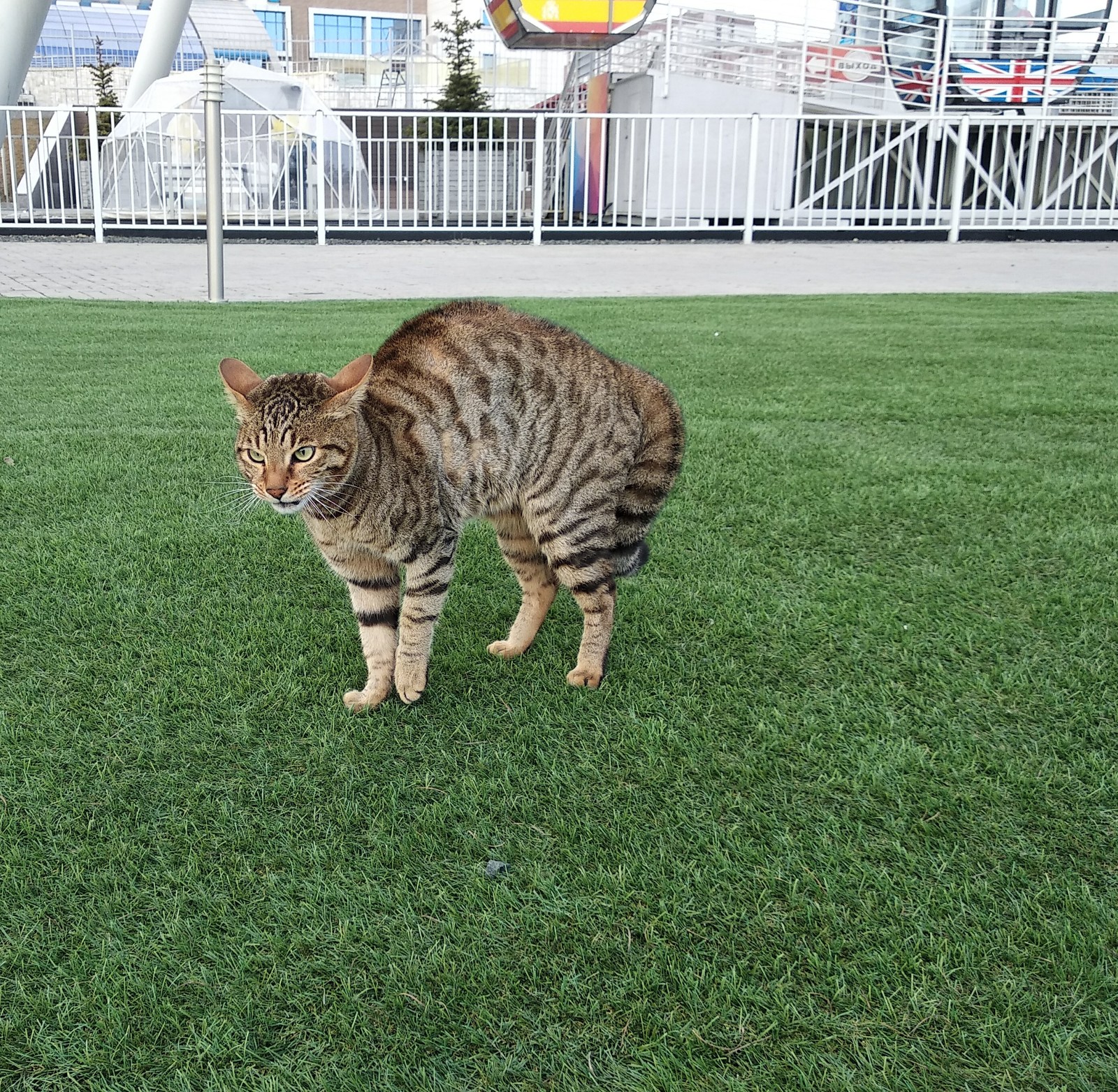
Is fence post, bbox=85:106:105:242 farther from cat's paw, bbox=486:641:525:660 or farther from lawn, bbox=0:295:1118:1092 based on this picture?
cat's paw, bbox=486:641:525:660

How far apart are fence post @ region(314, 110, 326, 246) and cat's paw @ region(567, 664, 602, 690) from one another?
557 inches

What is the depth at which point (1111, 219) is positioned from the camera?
17.4 m

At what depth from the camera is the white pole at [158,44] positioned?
19.5 m

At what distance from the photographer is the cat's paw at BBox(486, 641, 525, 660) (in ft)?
10.1

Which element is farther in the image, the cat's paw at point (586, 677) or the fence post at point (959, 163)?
the fence post at point (959, 163)

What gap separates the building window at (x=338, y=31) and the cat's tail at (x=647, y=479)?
→ 197ft

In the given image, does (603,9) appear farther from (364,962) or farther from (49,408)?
(364,962)

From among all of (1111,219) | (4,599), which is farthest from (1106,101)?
(4,599)

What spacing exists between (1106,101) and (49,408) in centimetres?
2206

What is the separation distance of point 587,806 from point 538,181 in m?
14.8

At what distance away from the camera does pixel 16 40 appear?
14531mm

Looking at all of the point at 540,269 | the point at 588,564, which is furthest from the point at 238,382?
the point at 540,269

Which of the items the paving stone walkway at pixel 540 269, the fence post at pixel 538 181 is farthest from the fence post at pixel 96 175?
the fence post at pixel 538 181

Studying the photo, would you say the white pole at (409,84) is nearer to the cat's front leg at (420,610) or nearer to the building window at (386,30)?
the building window at (386,30)
